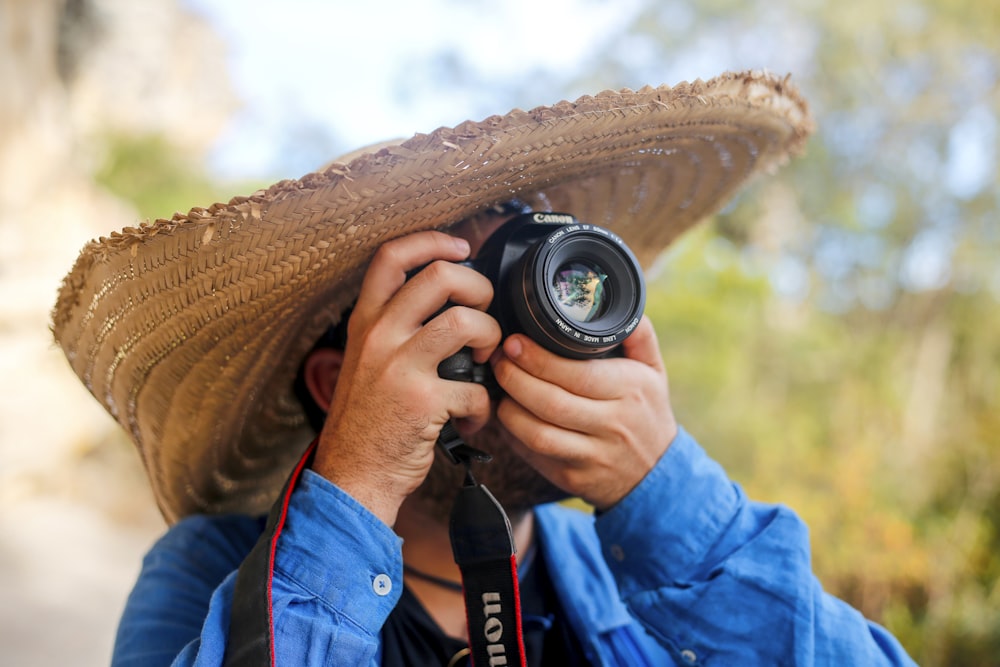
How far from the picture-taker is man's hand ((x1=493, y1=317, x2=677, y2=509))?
773mm

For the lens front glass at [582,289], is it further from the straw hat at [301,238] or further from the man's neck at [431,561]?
the man's neck at [431,561]

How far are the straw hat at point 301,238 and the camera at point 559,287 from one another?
60mm

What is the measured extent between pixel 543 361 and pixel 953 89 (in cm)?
692

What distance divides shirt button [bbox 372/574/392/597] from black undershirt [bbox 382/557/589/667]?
19 centimetres

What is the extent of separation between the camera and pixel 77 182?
17.3 feet

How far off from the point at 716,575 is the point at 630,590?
0.30ft

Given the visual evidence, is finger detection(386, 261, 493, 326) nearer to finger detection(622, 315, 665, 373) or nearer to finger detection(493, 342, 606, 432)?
finger detection(493, 342, 606, 432)

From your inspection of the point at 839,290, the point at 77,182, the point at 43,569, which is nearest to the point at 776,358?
the point at 839,290

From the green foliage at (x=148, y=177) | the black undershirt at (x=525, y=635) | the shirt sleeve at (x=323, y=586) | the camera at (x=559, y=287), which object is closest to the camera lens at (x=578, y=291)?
the camera at (x=559, y=287)

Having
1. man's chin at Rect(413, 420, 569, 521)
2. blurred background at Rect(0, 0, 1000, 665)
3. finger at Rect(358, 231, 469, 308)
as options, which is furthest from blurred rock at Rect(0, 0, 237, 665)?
finger at Rect(358, 231, 469, 308)

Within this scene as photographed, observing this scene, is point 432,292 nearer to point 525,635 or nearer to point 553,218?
point 553,218

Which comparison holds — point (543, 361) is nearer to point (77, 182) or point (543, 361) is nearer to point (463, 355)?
point (463, 355)

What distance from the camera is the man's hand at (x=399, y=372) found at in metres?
0.75

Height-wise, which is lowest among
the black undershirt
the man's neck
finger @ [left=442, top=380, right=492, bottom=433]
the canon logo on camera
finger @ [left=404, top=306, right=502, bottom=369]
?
the black undershirt
